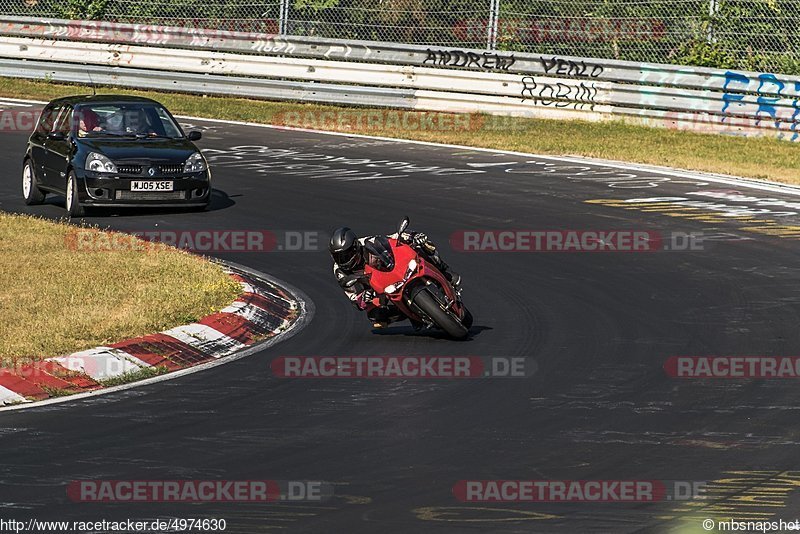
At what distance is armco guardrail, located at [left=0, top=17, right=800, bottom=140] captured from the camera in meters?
24.0

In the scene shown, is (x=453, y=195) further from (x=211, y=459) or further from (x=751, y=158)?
(x=211, y=459)

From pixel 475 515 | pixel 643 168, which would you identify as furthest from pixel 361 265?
pixel 643 168

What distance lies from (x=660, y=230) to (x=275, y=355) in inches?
293

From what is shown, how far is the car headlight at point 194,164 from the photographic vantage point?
17391mm

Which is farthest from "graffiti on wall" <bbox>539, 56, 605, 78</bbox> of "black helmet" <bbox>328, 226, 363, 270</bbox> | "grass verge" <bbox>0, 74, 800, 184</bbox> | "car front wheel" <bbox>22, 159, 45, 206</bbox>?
"black helmet" <bbox>328, 226, 363, 270</bbox>

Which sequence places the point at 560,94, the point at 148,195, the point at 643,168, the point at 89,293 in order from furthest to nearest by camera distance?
the point at 560,94, the point at 643,168, the point at 148,195, the point at 89,293

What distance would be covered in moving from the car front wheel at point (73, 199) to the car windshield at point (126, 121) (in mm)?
773

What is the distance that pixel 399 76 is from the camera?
26.7 m

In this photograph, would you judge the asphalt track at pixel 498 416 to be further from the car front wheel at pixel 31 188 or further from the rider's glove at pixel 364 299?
the car front wheel at pixel 31 188

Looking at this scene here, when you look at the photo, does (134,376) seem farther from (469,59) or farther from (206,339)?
(469,59)

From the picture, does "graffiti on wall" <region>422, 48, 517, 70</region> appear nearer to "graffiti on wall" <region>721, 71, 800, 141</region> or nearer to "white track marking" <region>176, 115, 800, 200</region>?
"white track marking" <region>176, 115, 800, 200</region>

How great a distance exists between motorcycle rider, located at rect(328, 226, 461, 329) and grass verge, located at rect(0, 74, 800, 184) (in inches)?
432

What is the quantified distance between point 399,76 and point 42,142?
9807 mm

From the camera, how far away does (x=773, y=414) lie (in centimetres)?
891
